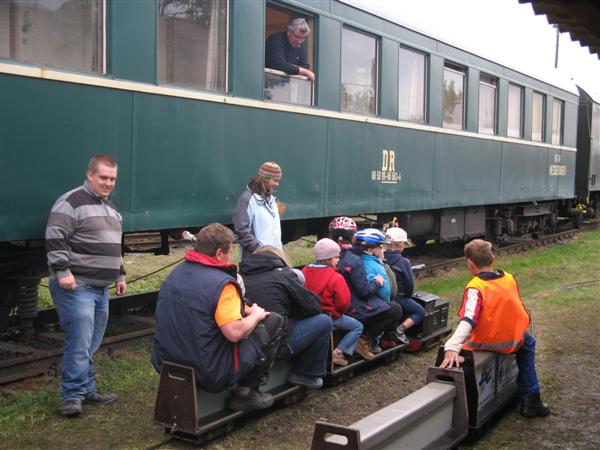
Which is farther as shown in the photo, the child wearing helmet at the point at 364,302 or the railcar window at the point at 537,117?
the railcar window at the point at 537,117

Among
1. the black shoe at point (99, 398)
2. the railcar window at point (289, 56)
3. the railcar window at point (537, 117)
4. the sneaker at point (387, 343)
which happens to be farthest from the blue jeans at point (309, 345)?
the railcar window at point (537, 117)

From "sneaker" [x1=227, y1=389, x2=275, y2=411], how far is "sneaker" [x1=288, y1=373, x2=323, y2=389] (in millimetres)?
495

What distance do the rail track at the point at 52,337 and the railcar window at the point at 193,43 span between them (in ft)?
5.48

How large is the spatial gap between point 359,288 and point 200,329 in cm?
188

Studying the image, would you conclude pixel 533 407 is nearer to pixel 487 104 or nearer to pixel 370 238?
pixel 370 238

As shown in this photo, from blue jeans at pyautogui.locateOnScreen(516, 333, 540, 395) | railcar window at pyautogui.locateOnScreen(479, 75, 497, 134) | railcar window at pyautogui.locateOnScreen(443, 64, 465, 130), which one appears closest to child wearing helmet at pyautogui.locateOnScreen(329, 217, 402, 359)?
blue jeans at pyautogui.locateOnScreen(516, 333, 540, 395)

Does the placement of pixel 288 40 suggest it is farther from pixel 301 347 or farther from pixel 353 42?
pixel 301 347

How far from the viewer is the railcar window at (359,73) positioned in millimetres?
7930

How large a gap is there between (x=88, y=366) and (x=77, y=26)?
2421 mm

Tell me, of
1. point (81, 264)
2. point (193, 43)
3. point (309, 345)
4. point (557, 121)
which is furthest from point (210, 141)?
point (557, 121)

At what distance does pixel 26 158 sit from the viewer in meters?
4.79

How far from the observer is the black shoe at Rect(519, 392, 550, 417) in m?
4.78

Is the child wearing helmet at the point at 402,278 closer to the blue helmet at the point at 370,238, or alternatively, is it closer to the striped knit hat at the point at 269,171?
the blue helmet at the point at 370,238

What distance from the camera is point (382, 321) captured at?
5.66 m
